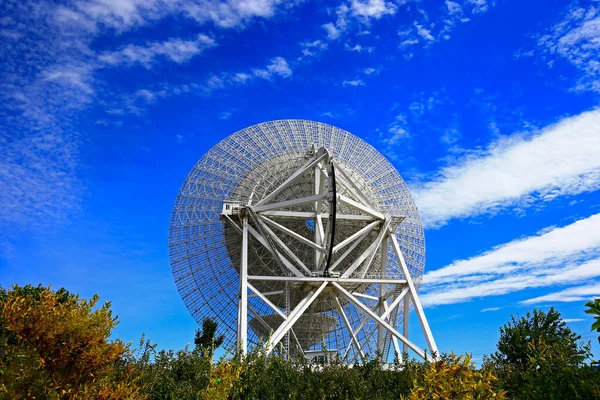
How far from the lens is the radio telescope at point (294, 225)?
3503 centimetres

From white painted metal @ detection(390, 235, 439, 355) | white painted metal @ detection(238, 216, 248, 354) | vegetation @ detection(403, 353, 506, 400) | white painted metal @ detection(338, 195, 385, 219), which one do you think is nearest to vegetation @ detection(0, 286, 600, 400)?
vegetation @ detection(403, 353, 506, 400)

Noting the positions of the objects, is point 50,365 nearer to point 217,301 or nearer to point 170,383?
point 170,383

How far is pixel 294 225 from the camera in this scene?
3800 centimetres

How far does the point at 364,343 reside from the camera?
4016 cm

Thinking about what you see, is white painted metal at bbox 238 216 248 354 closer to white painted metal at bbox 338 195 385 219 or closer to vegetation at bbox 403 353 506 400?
white painted metal at bbox 338 195 385 219

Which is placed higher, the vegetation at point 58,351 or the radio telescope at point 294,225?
the radio telescope at point 294,225

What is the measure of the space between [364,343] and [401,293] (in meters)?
7.47

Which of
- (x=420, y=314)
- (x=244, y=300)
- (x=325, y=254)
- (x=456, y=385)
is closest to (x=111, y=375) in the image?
(x=456, y=385)

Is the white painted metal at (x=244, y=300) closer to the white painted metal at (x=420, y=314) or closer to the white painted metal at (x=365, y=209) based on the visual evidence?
the white painted metal at (x=365, y=209)

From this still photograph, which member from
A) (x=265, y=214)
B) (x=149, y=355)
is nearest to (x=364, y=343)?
(x=265, y=214)

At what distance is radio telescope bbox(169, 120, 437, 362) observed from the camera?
1379 inches

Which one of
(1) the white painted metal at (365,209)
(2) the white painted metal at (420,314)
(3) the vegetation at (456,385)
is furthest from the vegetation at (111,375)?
(1) the white painted metal at (365,209)

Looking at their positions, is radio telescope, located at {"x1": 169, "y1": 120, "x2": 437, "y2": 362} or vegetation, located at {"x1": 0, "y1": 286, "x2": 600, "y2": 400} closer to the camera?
vegetation, located at {"x1": 0, "y1": 286, "x2": 600, "y2": 400}

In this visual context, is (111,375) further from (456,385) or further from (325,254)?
(325,254)
